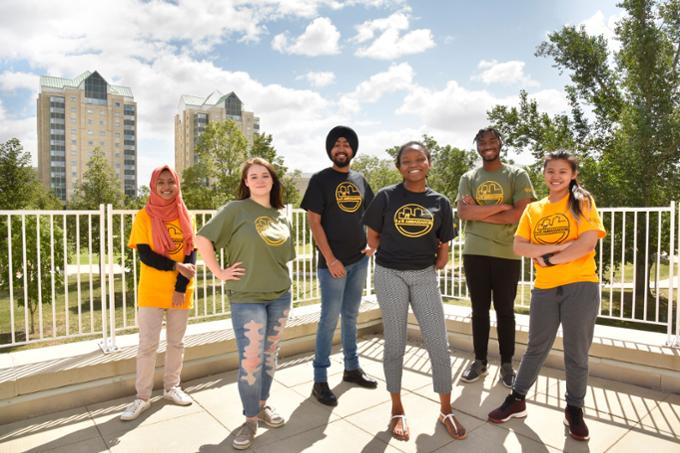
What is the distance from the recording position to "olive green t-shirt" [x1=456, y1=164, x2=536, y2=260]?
3.57 metres

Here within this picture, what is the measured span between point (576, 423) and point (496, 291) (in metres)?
1.09

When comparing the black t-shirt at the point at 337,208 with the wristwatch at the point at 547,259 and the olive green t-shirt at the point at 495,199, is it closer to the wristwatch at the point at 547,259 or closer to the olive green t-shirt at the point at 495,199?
the olive green t-shirt at the point at 495,199

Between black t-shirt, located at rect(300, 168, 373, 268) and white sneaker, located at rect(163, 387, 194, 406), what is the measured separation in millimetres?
1386

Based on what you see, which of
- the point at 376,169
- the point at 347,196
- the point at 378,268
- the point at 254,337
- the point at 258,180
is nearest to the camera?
the point at 254,337

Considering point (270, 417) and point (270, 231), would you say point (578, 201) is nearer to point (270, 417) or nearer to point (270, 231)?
point (270, 231)

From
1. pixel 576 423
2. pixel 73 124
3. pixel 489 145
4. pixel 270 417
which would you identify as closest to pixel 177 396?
pixel 270 417

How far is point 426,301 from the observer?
109 inches

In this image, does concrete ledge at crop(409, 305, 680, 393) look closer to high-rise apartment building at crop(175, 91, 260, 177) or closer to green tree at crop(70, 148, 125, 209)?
green tree at crop(70, 148, 125, 209)

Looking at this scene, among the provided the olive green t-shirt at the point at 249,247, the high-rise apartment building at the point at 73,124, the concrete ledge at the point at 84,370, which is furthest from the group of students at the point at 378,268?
the high-rise apartment building at the point at 73,124

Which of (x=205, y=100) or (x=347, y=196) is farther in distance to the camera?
(x=205, y=100)

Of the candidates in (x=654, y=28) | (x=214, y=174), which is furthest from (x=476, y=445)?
(x=214, y=174)

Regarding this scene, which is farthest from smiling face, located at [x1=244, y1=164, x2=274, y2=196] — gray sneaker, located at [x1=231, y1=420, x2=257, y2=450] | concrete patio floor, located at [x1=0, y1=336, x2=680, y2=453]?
concrete patio floor, located at [x1=0, y1=336, x2=680, y2=453]

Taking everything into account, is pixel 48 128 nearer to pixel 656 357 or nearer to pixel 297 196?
pixel 297 196

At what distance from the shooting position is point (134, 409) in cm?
313
